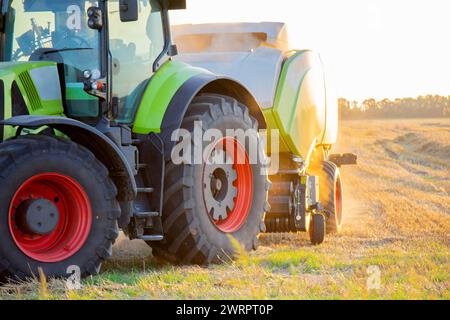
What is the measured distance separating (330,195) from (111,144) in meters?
5.13

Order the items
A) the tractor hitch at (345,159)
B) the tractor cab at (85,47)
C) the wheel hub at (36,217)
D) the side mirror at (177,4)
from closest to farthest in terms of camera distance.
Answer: the wheel hub at (36,217), the tractor cab at (85,47), the side mirror at (177,4), the tractor hitch at (345,159)

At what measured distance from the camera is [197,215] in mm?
7379

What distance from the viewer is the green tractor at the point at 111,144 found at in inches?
247

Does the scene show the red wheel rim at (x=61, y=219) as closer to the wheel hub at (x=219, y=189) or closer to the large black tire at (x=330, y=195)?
the wheel hub at (x=219, y=189)

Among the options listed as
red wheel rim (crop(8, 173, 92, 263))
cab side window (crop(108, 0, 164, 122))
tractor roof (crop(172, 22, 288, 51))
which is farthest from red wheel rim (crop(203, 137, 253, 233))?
tractor roof (crop(172, 22, 288, 51))

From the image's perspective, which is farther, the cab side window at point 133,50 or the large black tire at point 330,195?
the large black tire at point 330,195

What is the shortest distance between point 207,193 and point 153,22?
62.7 inches

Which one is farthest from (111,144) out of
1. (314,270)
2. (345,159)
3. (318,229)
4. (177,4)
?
(345,159)

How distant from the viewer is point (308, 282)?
6.68m

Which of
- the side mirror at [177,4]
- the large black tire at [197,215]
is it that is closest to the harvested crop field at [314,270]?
the large black tire at [197,215]

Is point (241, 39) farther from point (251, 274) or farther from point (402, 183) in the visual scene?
point (402, 183)

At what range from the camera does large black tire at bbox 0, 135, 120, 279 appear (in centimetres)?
602

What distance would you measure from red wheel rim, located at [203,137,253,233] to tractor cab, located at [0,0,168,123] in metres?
1.10

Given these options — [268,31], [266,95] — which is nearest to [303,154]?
[266,95]
